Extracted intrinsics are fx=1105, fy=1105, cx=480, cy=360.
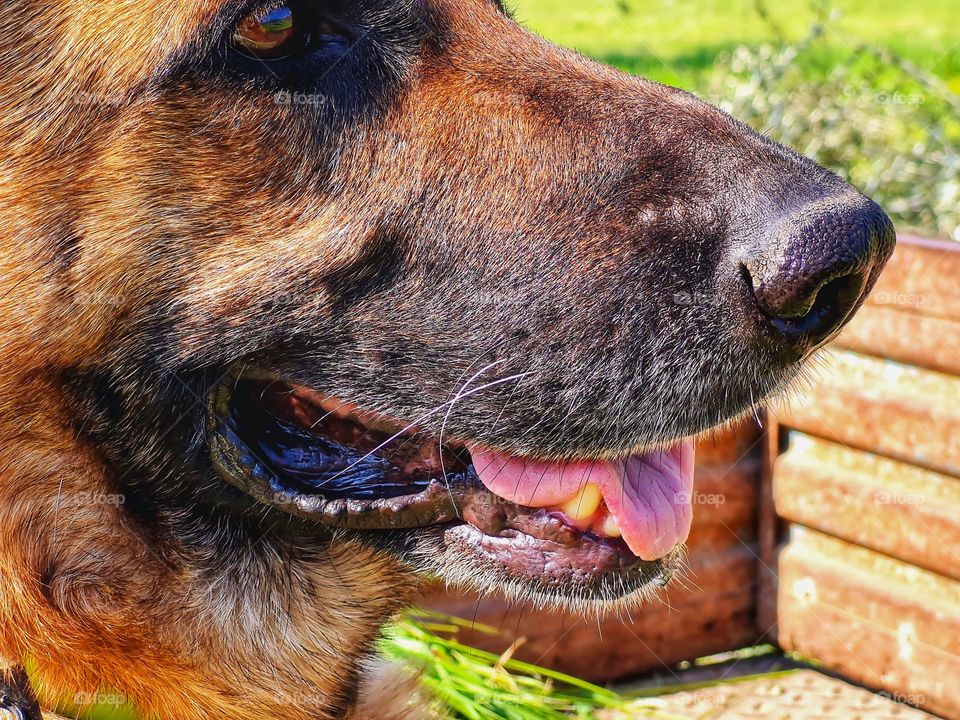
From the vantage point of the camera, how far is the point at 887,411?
392 cm

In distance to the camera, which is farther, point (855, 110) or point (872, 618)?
point (855, 110)

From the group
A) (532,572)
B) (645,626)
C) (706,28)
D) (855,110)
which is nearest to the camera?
(532,572)

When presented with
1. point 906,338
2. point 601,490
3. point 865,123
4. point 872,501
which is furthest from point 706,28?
point 601,490

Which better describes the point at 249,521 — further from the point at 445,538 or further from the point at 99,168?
the point at 99,168

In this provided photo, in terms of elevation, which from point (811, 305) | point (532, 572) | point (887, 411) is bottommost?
point (887, 411)

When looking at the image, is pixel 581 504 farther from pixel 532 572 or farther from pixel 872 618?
pixel 872 618

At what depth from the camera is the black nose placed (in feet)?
6.65

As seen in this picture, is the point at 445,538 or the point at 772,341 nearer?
the point at 772,341

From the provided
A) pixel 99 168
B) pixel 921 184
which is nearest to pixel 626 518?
pixel 99 168

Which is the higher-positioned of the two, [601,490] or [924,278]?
[601,490]

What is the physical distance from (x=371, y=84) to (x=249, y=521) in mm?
1001

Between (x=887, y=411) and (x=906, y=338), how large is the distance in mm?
271

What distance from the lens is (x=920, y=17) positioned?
12.5 m

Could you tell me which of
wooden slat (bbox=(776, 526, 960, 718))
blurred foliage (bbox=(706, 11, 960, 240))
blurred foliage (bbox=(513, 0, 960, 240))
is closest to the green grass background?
blurred foliage (bbox=(513, 0, 960, 240))
